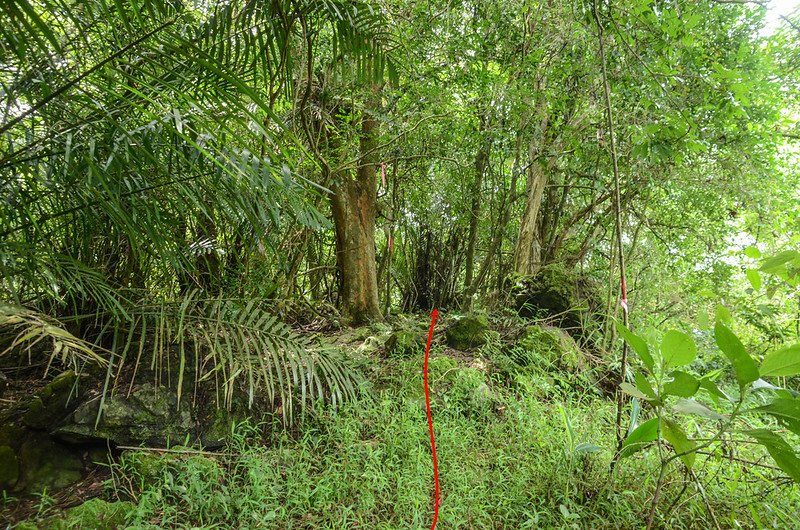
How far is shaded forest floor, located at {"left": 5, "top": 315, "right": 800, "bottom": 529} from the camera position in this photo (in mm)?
1732

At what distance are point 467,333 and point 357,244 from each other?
4.39 feet

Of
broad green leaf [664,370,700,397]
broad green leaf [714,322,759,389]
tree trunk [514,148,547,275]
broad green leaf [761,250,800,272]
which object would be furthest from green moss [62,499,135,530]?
tree trunk [514,148,547,275]

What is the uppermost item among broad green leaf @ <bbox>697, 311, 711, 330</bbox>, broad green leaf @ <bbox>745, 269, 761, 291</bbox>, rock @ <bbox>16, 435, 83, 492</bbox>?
broad green leaf @ <bbox>745, 269, 761, 291</bbox>

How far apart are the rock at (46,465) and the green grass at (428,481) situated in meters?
0.24

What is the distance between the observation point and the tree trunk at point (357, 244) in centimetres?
411

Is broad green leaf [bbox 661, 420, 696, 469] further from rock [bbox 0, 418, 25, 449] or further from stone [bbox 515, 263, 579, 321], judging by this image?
stone [bbox 515, 263, 579, 321]

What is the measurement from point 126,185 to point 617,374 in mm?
3062

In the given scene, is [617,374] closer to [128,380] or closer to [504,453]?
[504,453]

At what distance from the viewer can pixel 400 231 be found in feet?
17.6

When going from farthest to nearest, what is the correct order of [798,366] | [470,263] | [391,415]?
[470,263] < [391,415] < [798,366]

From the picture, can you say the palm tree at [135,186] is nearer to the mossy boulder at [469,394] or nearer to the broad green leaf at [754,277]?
the mossy boulder at [469,394]

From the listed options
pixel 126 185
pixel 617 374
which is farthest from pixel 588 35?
pixel 126 185

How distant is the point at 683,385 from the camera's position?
991mm

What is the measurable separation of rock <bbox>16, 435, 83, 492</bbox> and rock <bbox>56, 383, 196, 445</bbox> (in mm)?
68
